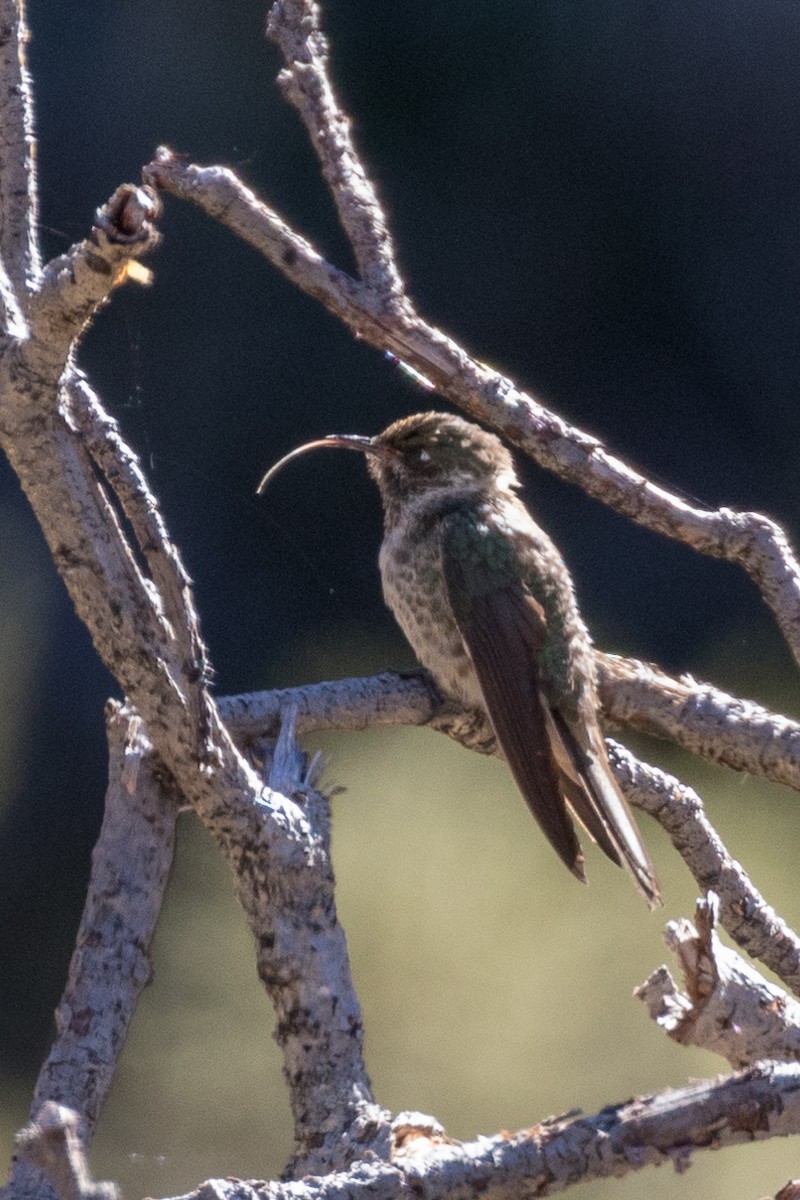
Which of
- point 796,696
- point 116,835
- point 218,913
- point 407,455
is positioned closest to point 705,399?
point 796,696

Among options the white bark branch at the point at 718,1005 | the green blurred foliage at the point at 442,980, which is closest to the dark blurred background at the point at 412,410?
the green blurred foliage at the point at 442,980

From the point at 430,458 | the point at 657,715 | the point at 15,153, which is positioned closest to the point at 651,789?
the point at 657,715

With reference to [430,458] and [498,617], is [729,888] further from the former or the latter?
[430,458]

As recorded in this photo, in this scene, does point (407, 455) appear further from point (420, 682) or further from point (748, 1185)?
point (748, 1185)

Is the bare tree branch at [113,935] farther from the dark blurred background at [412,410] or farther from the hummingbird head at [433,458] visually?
the dark blurred background at [412,410]

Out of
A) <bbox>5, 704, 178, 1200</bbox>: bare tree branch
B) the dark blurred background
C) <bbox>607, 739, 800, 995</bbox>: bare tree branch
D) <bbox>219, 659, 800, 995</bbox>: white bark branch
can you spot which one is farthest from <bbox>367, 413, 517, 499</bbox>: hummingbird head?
<bbox>5, 704, 178, 1200</bbox>: bare tree branch

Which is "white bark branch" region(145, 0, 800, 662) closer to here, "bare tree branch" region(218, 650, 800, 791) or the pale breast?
"bare tree branch" region(218, 650, 800, 791)
